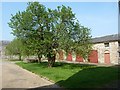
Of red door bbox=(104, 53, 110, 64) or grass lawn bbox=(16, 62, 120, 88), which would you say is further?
red door bbox=(104, 53, 110, 64)

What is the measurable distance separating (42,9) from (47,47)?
532 cm

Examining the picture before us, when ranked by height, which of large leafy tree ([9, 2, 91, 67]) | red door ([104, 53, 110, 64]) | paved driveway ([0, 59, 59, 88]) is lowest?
paved driveway ([0, 59, 59, 88])

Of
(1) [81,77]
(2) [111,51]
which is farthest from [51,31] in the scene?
(2) [111,51]

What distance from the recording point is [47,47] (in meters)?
27.4

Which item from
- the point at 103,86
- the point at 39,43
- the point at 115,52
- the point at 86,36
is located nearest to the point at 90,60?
the point at 115,52

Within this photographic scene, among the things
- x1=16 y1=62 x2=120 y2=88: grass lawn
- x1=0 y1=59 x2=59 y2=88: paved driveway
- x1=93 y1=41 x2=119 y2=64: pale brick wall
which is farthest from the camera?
x1=93 y1=41 x2=119 y2=64: pale brick wall

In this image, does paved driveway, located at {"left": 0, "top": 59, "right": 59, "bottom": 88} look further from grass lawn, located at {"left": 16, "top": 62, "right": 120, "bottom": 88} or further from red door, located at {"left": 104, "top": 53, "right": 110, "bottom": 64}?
red door, located at {"left": 104, "top": 53, "right": 110, "bottom": 64}

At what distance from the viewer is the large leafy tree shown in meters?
27.0

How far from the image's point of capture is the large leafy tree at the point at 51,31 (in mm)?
27047

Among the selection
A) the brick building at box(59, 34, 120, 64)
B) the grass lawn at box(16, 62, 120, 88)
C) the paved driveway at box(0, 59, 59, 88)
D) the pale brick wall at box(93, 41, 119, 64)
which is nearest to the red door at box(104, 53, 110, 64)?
the brick building at box(59, 34, 120, 64)

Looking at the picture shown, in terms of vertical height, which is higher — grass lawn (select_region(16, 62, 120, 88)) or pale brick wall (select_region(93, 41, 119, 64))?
pale brick wall (select_region(93, 41, 119, 64))

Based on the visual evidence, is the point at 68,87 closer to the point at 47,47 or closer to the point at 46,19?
the point at 47,47

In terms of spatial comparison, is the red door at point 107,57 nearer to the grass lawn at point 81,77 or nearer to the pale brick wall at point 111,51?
the pale brick wall at point 111,51

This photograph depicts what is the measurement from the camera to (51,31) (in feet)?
93.2
